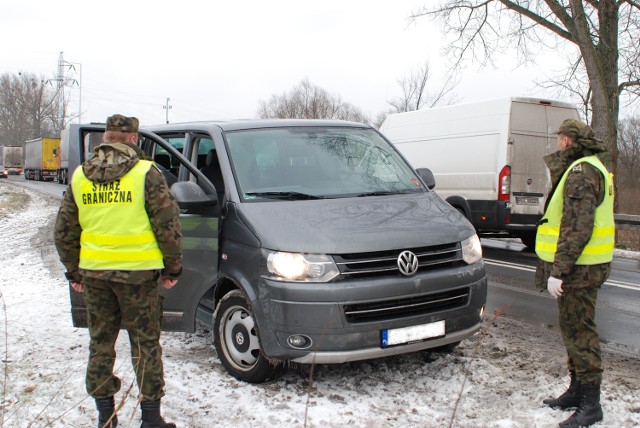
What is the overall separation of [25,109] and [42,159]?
42.5m

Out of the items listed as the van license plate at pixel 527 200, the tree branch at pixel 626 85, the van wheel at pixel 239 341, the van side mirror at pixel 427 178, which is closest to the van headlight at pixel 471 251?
the van side mirror at pixel 427 178

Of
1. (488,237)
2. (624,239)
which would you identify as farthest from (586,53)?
(488,237)

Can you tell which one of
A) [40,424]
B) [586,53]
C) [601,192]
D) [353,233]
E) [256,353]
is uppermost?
[586,53]

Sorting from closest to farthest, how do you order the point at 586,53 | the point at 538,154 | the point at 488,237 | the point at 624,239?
the point at 538,154
the point at 488,237
the point at 624,239
the point at 586,53

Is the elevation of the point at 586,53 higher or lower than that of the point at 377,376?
higher

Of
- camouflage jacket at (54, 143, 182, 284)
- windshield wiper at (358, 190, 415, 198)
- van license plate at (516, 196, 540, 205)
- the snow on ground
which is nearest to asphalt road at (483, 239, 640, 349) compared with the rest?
the snow on ground

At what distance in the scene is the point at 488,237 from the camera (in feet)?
45.5

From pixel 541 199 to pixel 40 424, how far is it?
910 centimetres

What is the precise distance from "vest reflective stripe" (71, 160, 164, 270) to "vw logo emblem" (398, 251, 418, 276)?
1.53m

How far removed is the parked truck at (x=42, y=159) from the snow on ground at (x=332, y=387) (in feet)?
160

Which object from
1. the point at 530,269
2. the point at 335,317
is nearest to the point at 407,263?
the point at 335,317

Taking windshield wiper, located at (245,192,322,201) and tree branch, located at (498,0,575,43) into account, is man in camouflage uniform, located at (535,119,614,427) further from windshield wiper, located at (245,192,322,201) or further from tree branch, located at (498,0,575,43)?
tree branch, located at (498,0,575,43)

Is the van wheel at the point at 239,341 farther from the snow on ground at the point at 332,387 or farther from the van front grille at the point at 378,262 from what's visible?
the van front grille at the point at 378,262

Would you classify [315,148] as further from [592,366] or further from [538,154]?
[538,154]
